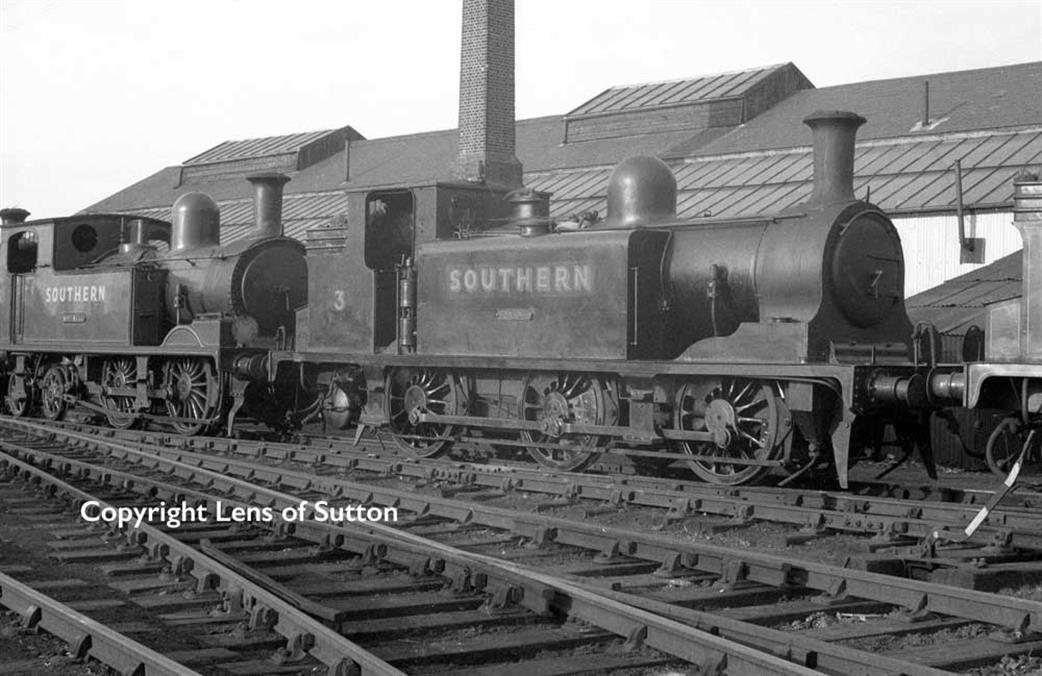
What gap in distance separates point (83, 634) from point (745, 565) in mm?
3685

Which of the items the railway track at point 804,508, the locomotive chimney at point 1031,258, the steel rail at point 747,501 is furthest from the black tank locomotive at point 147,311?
the locomotive chimney at point 1031,258

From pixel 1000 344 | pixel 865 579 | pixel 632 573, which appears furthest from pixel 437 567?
pixel 1000 344

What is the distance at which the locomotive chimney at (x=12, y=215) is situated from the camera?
70.1ft

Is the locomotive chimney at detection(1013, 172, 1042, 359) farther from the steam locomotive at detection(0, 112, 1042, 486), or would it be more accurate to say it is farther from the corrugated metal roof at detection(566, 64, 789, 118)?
the corrugated metal roof at detection(566, 64, 789, 118)

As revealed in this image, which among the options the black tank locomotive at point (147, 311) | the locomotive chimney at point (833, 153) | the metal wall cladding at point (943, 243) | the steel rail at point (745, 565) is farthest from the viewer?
the metal wall cladding at point (943, 243)

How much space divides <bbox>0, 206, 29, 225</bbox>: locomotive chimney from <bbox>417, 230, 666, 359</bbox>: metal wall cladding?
10.7 m

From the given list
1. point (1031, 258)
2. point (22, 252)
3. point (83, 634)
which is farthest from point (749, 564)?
point (22, 252)

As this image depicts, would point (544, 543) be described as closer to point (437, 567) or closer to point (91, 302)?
point (437, 567)

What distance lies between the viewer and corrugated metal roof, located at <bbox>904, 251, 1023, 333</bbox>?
16.5 metres

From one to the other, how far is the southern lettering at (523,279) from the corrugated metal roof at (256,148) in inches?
1210

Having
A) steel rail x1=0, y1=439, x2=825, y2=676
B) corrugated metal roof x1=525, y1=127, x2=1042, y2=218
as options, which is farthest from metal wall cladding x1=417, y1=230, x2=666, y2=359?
corrugated metal roof x1=525, y1=127, x2=1042, y2=218

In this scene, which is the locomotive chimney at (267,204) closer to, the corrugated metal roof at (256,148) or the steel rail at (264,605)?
the steel rail at (264,605)

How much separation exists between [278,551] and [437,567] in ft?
5.00

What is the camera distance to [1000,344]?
9164 mm
